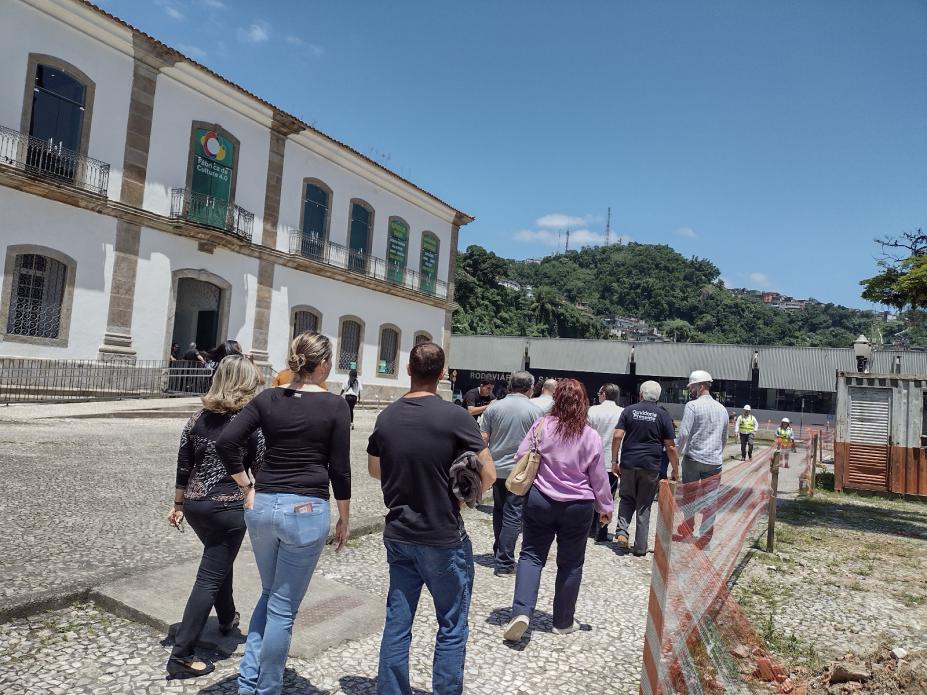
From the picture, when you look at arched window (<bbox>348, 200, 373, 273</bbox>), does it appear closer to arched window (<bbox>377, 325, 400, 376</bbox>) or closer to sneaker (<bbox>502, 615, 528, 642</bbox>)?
arched window (<bbox>377, 325, 400, 376</bbox>)

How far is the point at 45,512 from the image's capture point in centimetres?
552

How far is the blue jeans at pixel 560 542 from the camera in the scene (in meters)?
3.97

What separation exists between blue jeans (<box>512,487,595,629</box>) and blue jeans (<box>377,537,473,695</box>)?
1.22 metres

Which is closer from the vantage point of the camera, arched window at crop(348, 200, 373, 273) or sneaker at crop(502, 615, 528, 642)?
sneaker at crop(502, 615, 528, 642)

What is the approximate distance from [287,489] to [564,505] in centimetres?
190

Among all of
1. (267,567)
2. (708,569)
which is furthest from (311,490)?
(708,569)

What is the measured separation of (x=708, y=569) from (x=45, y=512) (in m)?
5.68

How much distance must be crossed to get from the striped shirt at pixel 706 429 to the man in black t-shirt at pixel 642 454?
1.54ft

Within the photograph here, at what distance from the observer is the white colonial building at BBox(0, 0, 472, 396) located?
14.6 metres

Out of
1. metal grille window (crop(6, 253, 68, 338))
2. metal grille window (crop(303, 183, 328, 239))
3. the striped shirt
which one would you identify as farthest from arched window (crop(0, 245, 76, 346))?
the striped shirt

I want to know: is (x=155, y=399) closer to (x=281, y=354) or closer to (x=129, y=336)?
(x=129, y=336)

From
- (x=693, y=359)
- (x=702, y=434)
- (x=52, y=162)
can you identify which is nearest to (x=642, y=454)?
(x=702, y=434)

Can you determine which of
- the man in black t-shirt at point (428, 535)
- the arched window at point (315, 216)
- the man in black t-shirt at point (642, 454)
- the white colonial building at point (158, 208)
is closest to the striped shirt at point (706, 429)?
the man in black t-shirt at point (642, 454)

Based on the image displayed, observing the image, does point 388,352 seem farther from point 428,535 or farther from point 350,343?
point 428,535
